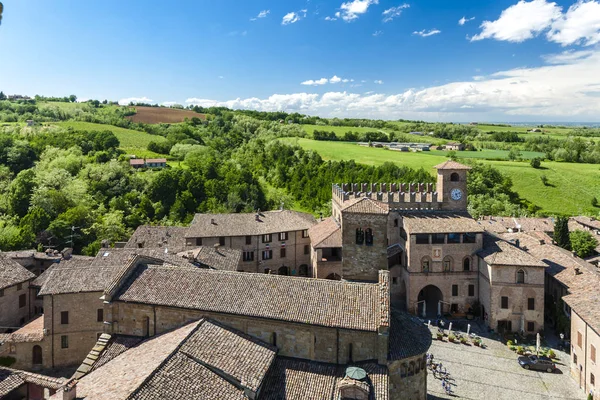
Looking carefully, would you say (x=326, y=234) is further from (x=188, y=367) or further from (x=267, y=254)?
(x=188, y=367)

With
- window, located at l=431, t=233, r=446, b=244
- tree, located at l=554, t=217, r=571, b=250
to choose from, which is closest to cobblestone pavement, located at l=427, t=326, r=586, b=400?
window, located at l=431, t=233, r=446, b=244

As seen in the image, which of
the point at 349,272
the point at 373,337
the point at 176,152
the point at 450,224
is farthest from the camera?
the point at 176,152

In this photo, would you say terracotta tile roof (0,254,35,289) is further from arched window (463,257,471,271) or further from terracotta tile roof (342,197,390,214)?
arched window (463,257,471,271)

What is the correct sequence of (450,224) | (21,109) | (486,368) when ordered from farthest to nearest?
(21,109) < (450,224) < (486,368)

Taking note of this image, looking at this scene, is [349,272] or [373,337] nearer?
[373,337]

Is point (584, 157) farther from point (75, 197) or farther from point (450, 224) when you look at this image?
point (75, 197)

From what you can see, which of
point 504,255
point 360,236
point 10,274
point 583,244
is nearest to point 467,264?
point 504,255

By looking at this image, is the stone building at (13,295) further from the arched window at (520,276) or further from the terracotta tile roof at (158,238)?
the arched window at (520,276)

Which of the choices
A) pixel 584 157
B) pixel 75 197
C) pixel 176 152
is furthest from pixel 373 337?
pixel 584 157
